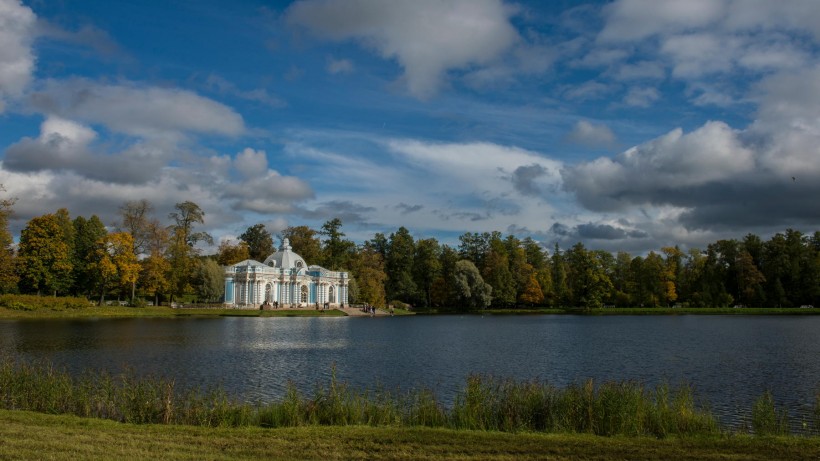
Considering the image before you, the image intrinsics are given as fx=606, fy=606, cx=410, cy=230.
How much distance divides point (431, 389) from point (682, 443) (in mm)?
8384

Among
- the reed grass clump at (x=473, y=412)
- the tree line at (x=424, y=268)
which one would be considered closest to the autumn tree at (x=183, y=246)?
the tree line at (x=424, y=268)

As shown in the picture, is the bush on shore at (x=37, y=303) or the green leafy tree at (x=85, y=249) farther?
the green leafy tree at (x=85, y=249)

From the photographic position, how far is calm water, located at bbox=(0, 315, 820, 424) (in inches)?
728

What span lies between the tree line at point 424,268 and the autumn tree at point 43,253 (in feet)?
0.34

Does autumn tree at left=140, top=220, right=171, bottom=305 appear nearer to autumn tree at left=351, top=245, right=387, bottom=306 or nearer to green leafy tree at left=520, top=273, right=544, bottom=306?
autumn tree at left=351, top=245, right=387, bottom=306

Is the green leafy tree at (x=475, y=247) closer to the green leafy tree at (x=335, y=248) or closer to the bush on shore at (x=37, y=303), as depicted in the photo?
the green leafy tree at (x=335, y=248)

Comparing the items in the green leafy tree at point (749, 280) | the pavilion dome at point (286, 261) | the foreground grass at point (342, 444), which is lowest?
the foreground grass at point (342, 444)

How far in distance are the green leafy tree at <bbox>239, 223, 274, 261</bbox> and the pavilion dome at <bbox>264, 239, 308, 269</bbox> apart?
11446 millimetres

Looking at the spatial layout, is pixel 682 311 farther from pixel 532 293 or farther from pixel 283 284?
pixel 283 284

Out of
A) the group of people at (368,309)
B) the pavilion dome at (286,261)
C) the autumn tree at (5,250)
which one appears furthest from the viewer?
the pavilion dome at (286,261)

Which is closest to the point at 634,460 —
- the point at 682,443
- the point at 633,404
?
the point at 682,443

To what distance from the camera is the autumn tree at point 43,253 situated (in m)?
58.0

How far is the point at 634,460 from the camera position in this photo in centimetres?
864

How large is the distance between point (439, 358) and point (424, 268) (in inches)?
2577
